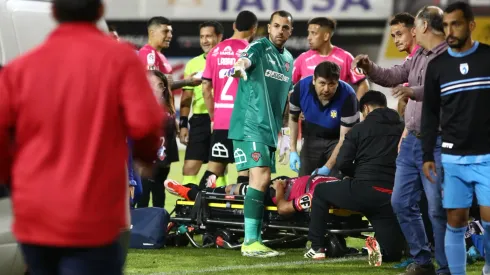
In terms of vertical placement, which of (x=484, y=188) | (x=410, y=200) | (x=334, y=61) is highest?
(x=334, y=61)

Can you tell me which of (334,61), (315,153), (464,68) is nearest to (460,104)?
(464,68)

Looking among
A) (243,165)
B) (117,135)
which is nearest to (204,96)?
(243,165)

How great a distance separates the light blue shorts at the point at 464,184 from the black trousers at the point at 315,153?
3.09 m

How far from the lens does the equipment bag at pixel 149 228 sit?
30.0ft

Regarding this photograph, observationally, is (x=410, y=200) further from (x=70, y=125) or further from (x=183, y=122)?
(x=183, y=122)

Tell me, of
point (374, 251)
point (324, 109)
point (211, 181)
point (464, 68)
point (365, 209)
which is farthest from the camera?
point (211, 181)

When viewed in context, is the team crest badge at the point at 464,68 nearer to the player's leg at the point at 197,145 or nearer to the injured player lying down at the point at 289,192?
the injured player lying down at the point at 289,192

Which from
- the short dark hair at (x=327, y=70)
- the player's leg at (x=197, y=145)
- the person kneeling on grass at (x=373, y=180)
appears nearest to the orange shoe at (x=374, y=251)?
the person kneeling on grass at (x=373, y=180)

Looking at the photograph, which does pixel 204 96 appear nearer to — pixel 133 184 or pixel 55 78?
pixel 133 184

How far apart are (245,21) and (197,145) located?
223 cm

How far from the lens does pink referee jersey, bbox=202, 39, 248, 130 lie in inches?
426

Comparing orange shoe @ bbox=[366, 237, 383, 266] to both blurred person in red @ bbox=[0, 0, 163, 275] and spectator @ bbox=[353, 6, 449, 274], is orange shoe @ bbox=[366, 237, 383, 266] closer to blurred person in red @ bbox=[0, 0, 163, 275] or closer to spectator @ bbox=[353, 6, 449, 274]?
spectator @ bbox=[353, 6, 449, 274]

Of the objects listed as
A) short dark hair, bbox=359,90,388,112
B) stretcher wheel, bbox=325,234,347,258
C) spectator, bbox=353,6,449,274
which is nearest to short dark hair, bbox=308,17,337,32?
short dark hair, bbox=359,90,388,112

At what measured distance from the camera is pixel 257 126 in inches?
343
